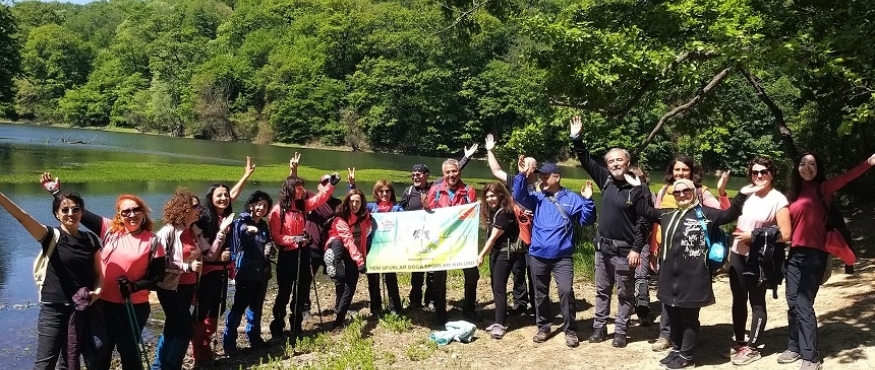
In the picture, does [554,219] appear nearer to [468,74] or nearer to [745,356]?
[745,356]


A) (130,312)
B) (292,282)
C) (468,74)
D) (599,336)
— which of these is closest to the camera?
(130,312)

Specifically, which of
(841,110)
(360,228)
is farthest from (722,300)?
(841,110)

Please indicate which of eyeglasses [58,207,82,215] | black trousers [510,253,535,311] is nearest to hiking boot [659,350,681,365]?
black trousers [510,253,535,311]

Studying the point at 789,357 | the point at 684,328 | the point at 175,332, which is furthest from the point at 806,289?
the point at 175,332

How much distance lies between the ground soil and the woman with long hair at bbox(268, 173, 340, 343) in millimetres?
496

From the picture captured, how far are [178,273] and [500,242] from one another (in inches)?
146

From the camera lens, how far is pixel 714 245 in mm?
6305

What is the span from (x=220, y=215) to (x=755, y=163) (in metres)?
5.51

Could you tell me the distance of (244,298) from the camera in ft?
26.0

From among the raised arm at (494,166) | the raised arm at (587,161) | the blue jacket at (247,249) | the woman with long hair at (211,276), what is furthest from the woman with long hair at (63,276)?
the raised arm at (587,161)

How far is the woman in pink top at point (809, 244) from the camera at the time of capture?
6043 mm

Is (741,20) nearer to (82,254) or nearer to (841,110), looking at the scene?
(841,110)

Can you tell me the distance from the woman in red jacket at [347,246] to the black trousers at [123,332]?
2.74m

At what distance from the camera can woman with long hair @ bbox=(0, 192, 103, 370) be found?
5574 mm
